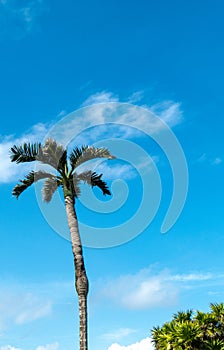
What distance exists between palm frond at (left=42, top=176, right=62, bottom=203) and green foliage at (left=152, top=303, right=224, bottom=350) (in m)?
11.6

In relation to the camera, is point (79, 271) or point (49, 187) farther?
point (49, 187)

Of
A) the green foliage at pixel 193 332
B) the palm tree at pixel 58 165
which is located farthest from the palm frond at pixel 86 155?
the green foliage at pixel 193 332

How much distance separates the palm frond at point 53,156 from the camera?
25.2 meters

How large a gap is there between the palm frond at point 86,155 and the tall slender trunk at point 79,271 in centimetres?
214

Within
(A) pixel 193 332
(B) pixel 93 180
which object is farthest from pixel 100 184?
(A) pixel 193 332

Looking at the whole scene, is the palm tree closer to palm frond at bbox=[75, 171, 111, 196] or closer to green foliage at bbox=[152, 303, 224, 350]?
palm frond at bbox=[75, 171, 111, 196]

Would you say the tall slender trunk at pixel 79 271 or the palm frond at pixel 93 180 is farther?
the palm frond at pixel 93 180

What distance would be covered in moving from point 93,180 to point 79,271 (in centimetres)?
605

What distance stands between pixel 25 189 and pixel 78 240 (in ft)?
14.7

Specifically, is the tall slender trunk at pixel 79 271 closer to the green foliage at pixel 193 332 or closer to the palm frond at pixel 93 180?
the palm frond at pixel 93 180

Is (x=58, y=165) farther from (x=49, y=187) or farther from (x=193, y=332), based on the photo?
(x=193, y=332)

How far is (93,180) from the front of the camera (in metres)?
26.5

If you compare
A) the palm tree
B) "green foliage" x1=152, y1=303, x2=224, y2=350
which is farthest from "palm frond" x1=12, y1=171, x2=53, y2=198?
"green foliage" x1=152, y1=303, x2=224, y2=350

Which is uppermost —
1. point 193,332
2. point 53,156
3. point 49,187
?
point 53,156
